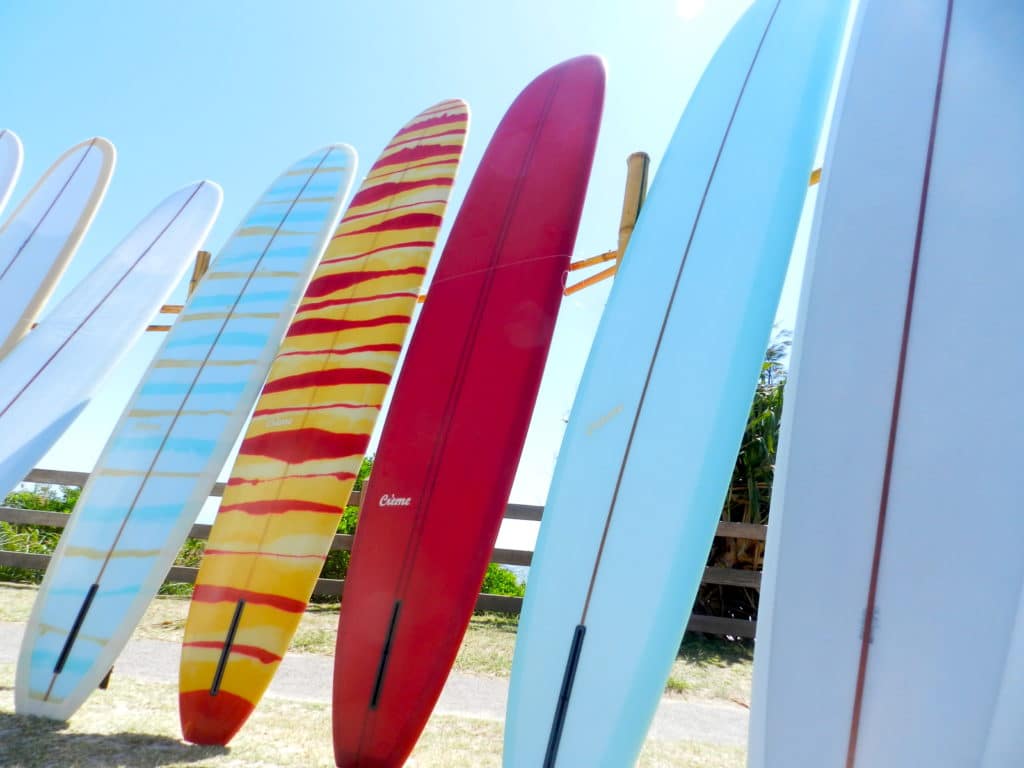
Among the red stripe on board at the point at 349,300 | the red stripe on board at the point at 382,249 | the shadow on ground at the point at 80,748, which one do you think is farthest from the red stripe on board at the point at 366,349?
the shadow on ground at the point at 80,748

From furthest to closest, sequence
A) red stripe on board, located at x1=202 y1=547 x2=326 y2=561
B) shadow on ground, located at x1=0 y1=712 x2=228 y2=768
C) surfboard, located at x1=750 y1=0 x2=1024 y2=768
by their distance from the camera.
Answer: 1. red stripe on board, located at x1=202 y1=547 x2=326 y2=561
2. shadow on ground, located at x1=0 y1=712 x2=228 y2=768
3. surfboard, located at x1=750 y1=0 x2=1024 y2=768

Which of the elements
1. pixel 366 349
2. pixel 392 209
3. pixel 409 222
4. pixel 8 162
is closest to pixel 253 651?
pixel 366 349

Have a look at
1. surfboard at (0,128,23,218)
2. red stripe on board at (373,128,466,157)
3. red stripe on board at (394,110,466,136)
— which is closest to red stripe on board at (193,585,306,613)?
red stripe on board at (373,128,466,157)

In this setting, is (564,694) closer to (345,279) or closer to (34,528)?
(345,279)

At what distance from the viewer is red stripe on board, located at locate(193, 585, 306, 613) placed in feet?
6.45

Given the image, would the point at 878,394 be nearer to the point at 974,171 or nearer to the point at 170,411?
the point at 974,171

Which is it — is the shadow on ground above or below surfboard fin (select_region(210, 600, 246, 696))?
below

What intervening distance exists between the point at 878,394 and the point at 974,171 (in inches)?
24.4

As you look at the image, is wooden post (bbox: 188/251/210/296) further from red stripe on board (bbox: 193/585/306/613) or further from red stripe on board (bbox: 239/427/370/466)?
red stripe on board (bbox: 193/585/306/613)

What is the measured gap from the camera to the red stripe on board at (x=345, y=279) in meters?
2.80

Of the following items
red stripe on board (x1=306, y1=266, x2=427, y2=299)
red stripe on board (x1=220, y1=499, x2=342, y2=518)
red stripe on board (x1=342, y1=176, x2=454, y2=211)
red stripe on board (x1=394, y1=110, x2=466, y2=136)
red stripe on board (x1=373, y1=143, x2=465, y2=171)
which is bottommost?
red stripe on board (x1=220, y1=499, x2=342, y2=518)

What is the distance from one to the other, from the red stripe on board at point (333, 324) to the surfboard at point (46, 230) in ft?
5.22

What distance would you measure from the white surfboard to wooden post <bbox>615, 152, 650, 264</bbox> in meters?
2.29

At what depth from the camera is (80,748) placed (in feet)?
5.29
